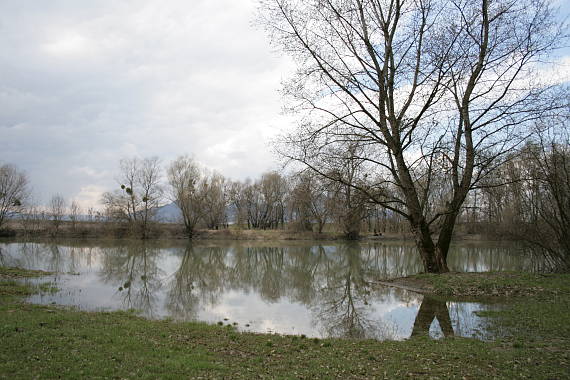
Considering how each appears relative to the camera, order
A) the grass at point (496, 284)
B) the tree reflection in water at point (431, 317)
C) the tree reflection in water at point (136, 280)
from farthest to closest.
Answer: the tree reflection in water at point (136, 280) < the grass at point (496, 284) < the tree reflection in water at point (431, 317)

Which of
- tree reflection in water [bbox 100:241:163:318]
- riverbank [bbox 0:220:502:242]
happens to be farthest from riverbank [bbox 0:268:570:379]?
riverbank [bbox 0:220:502:242]

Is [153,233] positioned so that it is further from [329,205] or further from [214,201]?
[329,205]

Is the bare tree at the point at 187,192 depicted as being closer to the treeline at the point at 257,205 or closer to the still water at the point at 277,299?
the treeline at the point at 257,205

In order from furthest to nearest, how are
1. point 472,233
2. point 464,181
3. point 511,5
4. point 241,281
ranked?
point 472,233, point 241,281, point 464,181, point 511,5

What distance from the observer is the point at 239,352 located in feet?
22.8

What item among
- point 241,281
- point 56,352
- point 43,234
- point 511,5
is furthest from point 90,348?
point 43,234

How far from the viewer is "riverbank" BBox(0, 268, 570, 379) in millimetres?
5578

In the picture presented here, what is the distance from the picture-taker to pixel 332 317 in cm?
1121

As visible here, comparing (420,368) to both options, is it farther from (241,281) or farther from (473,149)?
(241,281)

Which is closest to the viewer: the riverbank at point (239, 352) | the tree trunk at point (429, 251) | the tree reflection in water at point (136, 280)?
the riverbank at point (239, 352)

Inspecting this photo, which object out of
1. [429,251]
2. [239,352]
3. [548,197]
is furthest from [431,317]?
[548,197]

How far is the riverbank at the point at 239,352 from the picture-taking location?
5.58 meters

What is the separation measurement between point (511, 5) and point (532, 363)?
13.5 meters

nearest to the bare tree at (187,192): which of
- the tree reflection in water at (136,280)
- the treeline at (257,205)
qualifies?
the treeline at (257,205)
